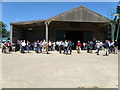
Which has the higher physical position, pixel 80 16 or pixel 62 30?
pixel 80 16

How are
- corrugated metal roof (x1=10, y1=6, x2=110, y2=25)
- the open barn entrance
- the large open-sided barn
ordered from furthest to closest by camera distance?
the open barn entrance → the large open-sided barn → corrugated metal roof (x1=10, y1=6, x2=110, y2=25)

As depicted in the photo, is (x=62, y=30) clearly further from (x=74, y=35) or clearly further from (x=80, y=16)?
(x=80, y=16)

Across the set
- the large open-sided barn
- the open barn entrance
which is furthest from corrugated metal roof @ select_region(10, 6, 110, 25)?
the open barn entrance

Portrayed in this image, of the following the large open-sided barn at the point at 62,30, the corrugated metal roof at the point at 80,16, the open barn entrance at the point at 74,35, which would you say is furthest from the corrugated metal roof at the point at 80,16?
the open barn entrance at the point at 74,35

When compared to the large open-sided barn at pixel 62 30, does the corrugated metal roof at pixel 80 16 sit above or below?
above

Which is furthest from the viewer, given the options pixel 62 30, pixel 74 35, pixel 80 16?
pixel 74 35

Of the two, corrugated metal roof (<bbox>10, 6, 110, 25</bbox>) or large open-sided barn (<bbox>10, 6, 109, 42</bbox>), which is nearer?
corrugated metal roof (<bbox>10, 6, 110, 25</bbox>)

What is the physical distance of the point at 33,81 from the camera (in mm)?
4684

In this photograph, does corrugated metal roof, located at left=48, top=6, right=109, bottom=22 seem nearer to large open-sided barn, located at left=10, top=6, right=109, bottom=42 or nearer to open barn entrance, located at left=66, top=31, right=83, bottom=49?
large open-sided barn, located at left=10, top=6, right=109, bottom=42

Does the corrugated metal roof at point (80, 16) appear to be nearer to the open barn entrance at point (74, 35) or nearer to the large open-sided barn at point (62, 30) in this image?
the large open-sided barn at point (62, 30)

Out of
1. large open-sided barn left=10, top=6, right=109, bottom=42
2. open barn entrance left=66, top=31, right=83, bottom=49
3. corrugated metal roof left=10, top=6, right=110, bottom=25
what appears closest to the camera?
corrugated metal roof left=10, top=6, right=110, bottom=25

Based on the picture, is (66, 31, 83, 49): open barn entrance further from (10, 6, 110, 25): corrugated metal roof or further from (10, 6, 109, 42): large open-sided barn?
(10, 6, 110, 25): corrugated metal roof

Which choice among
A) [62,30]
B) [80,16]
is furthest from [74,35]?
[80,16]

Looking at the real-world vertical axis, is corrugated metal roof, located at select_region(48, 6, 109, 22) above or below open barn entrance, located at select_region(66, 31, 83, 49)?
above
